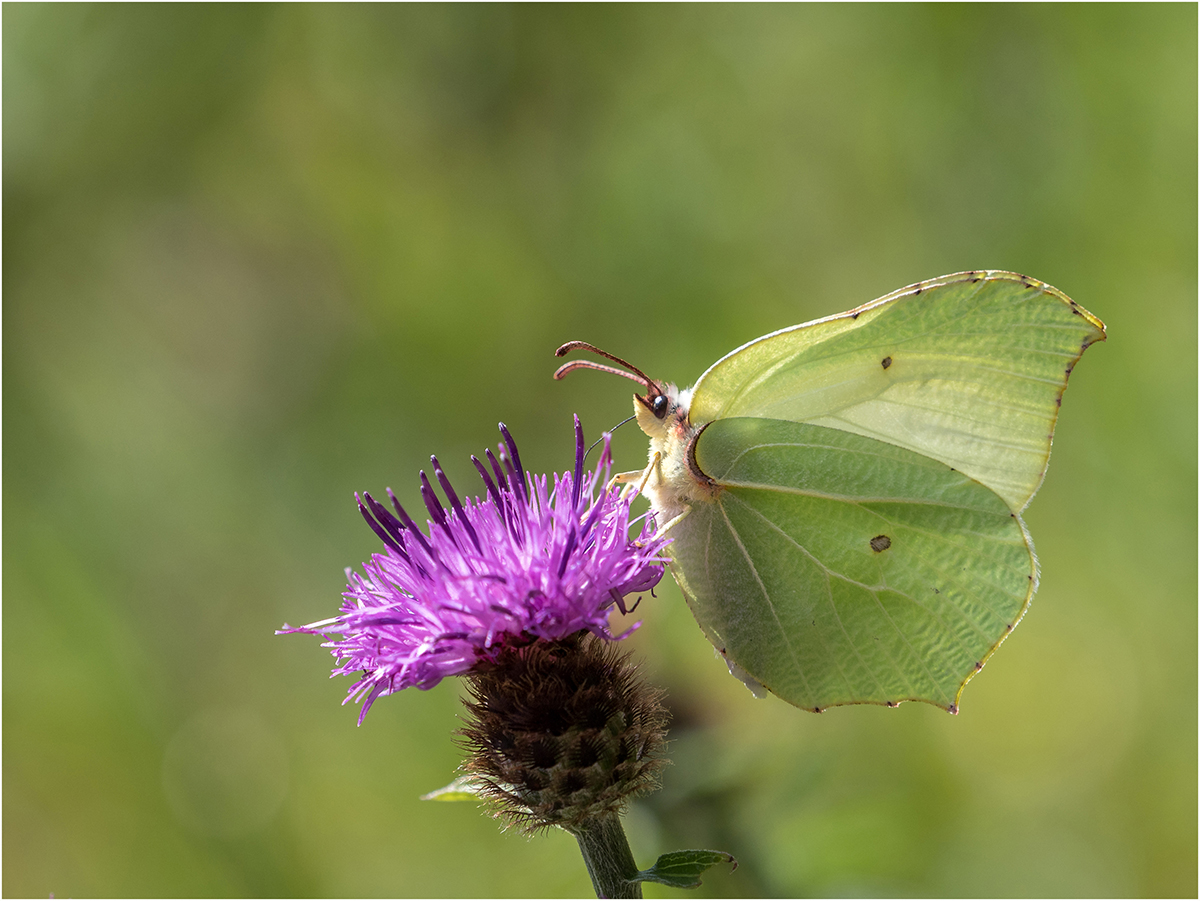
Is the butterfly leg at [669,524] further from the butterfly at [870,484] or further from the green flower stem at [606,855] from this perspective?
the green flower stem at [606,855]

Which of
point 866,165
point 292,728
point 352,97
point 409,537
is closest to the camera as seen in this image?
point 409,537

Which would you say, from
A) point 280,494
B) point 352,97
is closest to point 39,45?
point 352,97

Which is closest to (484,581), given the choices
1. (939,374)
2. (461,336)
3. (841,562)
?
(841,562)

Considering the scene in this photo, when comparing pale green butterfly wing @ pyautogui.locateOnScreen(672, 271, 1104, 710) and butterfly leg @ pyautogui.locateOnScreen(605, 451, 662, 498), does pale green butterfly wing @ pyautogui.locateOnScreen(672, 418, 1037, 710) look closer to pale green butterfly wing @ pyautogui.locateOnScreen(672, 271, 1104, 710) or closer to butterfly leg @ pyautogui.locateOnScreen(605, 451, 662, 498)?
pale green butterfly wing @ pyautogui.locateOnScreen(672, 271, 1104, 710)

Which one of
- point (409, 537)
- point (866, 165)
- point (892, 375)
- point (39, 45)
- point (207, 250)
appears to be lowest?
point (409, 537)

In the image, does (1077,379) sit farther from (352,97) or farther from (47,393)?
(47,393)

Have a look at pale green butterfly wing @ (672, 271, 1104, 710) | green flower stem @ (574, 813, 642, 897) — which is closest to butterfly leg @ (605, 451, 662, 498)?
pale green butterfly wing @ (672, 271, 1104, 710)
